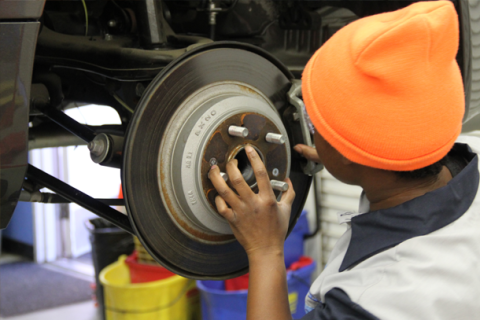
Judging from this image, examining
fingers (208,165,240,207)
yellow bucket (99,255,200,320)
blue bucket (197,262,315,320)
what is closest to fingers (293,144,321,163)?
fingers (208,165,240,207)

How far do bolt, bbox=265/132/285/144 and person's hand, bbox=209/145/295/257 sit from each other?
0.07m

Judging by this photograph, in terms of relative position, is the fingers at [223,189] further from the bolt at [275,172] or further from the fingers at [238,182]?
the bolt at [275,172]

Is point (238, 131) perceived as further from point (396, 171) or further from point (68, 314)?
point (68, 314)

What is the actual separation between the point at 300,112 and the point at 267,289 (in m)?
0.35

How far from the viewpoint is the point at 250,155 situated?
738 mm

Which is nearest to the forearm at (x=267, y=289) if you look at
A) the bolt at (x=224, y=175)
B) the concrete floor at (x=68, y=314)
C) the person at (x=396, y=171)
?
the person at (x=396, y=171)

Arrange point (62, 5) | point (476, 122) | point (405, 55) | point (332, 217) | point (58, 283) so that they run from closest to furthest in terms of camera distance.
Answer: point (405, 55), point (62, 5), point (476, 122), point (332, 217), point (58, 283)

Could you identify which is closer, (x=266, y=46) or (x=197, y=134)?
(x=197, y=134)

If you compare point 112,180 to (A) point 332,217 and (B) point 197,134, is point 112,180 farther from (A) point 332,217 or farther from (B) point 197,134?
(B) point 197,134

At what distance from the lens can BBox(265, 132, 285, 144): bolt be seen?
0.79 meters

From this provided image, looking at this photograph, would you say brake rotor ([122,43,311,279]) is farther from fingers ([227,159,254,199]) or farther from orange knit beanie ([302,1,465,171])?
orange knit beanie ([302,1,465,171])

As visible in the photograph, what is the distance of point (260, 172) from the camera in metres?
0.71

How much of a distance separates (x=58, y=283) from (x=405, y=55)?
2897 millimetres

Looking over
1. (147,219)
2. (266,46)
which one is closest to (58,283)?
(266,46)
